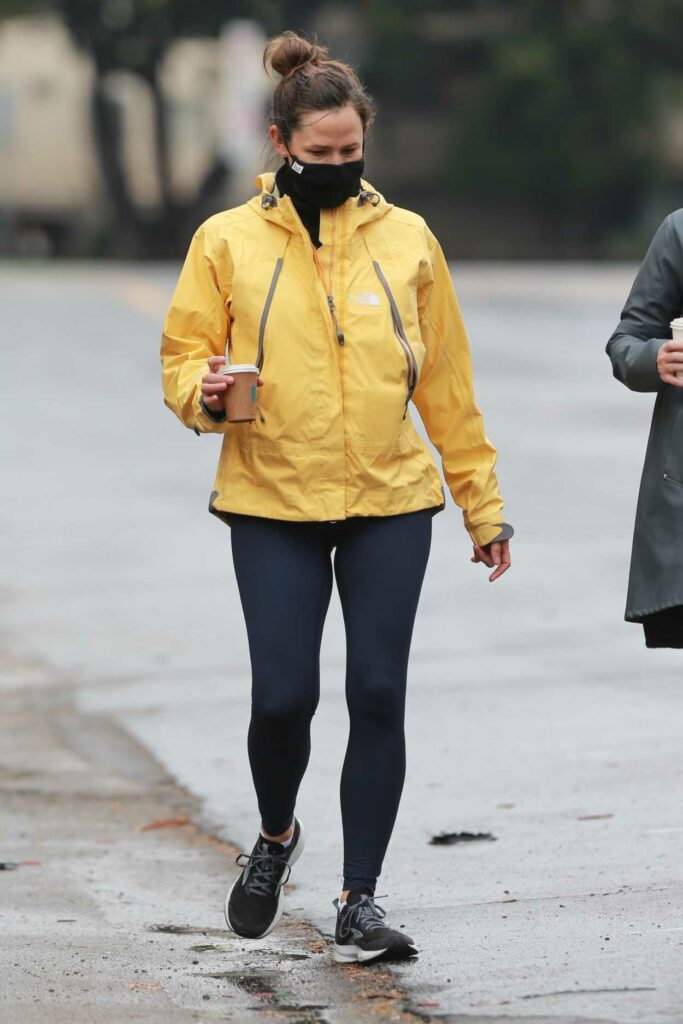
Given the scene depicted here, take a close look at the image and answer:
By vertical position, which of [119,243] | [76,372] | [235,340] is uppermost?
[235,340]

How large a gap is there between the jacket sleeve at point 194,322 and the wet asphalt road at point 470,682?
1387mm

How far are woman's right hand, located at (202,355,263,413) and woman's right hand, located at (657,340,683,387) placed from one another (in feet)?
2.87

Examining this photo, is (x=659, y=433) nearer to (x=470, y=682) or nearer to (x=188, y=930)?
(x=188, y=930)

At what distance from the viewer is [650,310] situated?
4629 mm

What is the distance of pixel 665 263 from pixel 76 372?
15.1m

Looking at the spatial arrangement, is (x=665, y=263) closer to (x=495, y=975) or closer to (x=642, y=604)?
(x=642, y=604)

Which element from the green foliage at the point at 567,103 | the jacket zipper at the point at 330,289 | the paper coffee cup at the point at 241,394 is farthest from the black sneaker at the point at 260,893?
the green foliage at the point at 567,103

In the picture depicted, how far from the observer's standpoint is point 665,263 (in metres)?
4.58

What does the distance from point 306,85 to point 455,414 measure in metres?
0.83

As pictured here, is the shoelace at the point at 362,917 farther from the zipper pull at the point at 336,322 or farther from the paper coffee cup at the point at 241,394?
the zipper pull at the point at 336,322

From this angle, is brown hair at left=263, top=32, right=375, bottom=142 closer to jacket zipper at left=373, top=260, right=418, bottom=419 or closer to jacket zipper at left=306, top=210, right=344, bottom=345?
jacket zipper at left=306, top=210, right=344, bottom=345

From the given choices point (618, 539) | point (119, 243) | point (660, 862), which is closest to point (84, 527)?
point (618, 539)

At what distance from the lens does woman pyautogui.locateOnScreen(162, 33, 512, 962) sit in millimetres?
4441

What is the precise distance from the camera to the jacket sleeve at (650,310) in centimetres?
452
